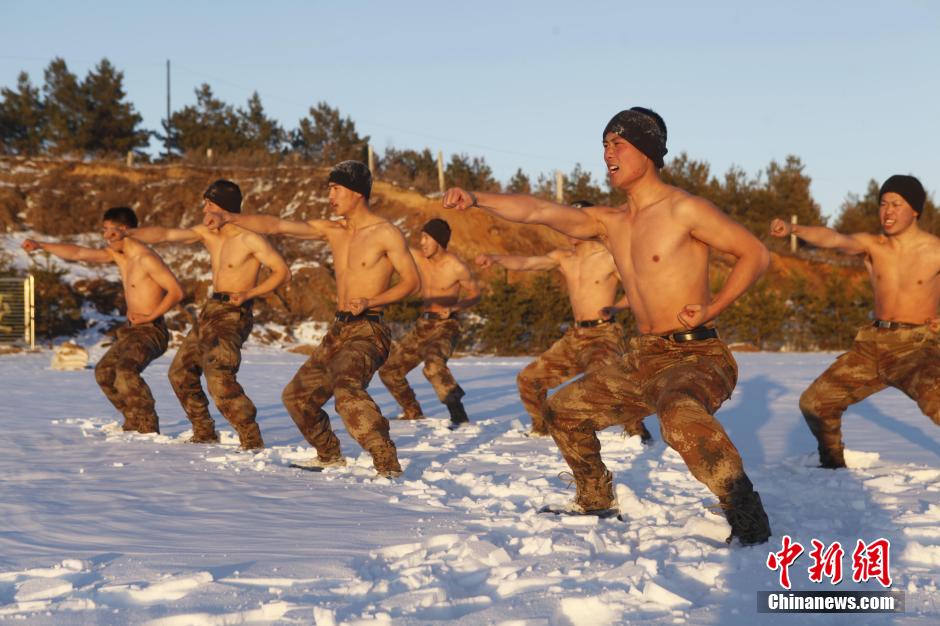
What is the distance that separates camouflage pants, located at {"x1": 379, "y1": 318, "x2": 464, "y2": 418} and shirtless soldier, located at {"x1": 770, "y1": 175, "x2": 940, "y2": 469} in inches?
165

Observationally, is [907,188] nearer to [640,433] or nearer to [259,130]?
[640,433]

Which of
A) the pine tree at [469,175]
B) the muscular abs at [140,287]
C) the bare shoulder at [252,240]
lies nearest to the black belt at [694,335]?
the bare shoulder at [252,240]

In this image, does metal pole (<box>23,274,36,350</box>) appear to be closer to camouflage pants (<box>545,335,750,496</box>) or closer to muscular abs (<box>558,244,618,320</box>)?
muscular abs (<box>558,244,618,320</box>)

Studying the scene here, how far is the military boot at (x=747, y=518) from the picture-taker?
404 cm

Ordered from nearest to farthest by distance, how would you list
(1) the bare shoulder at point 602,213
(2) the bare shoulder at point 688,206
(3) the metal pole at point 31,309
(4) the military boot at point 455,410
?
(2) the bare shoulder at point 688,206, (1) the bare shoulder at point 602,213, (4) the military boot at point 455,410, (3) the metal pole at point 31,309

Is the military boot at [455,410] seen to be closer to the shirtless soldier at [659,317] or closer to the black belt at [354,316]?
the black belt at [354,316]

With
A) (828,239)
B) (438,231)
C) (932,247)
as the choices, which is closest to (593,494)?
(828,239)

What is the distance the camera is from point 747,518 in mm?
4035

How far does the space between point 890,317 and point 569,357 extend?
2.72 metres

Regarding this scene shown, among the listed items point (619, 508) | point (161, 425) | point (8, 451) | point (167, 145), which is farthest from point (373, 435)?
point (167, 145)

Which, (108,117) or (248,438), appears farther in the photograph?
(108,117)

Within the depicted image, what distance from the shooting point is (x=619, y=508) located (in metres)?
4.97

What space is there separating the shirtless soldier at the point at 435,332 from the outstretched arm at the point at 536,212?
4977 millimetres

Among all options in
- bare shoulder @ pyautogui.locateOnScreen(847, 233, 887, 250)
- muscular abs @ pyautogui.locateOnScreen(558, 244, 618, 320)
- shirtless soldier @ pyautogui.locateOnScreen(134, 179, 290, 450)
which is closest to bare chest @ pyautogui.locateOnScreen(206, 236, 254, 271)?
shirtless soldier @ pyautogui.locateOnScreen(134, 179, 290, 450)
